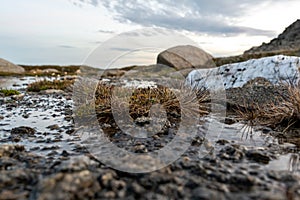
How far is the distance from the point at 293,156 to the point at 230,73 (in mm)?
7115

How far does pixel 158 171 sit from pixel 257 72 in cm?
773

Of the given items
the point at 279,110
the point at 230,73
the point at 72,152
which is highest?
the point at 230,73

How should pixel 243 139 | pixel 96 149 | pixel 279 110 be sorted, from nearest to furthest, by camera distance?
pixel 96 149 → pixel 243 139 → pixel 279 110

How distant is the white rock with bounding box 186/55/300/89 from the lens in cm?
900

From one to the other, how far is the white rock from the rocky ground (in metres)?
4.29

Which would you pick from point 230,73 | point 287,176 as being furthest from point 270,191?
point 230,73

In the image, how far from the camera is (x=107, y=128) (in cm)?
587

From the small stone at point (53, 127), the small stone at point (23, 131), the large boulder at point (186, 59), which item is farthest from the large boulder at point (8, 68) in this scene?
the small stone at point (23, 131)

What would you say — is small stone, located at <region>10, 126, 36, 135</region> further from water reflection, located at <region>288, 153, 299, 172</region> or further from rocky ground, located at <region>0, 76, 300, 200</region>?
water reflection, located at <region>288, 153, 299, 172</region>

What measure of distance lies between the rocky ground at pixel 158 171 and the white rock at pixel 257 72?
4.29 meters

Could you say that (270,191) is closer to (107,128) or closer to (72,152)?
(72,152)

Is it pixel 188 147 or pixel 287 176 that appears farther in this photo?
pixel 188 147

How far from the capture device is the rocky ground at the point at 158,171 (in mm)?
2887

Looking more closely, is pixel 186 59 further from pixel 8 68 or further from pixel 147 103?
pixel 8 68
